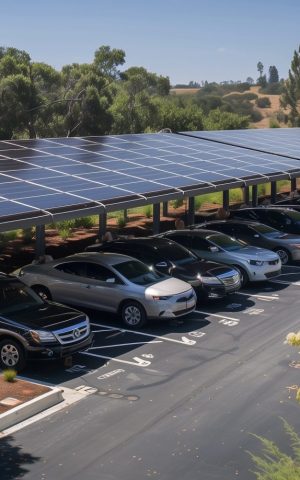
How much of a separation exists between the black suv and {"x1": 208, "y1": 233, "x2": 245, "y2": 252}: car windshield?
814cm

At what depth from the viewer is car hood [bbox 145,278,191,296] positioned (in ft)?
55.6

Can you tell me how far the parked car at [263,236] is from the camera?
24.5m

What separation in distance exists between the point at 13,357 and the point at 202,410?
12.4 feet

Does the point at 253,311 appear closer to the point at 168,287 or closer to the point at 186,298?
the point at 186,298

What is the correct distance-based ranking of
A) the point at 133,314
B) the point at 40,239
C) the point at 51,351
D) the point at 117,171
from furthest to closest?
the point at 117,171, the point at 40,239, the point at 133,314, the point at 51,351

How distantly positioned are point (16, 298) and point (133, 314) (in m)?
2.97

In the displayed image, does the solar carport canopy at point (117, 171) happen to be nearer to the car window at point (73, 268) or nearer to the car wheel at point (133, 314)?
the car window at point (73, 268)

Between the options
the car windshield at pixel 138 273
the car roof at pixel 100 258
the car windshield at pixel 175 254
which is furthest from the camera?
the car windshield at pixel 175 254

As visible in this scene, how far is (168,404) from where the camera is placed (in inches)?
484

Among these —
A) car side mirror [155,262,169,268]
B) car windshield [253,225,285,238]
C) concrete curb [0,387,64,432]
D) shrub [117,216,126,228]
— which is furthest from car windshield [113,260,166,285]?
shrub [117,216,126,228]


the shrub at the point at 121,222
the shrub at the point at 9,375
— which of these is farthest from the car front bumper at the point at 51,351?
the shrub at the point at 121,222

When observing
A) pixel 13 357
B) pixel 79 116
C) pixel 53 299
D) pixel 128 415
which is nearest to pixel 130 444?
pixel 128 415

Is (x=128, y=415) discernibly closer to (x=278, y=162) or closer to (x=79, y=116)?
(x=278, y=162)

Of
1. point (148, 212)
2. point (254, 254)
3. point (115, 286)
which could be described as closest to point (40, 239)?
point (115, 286)
